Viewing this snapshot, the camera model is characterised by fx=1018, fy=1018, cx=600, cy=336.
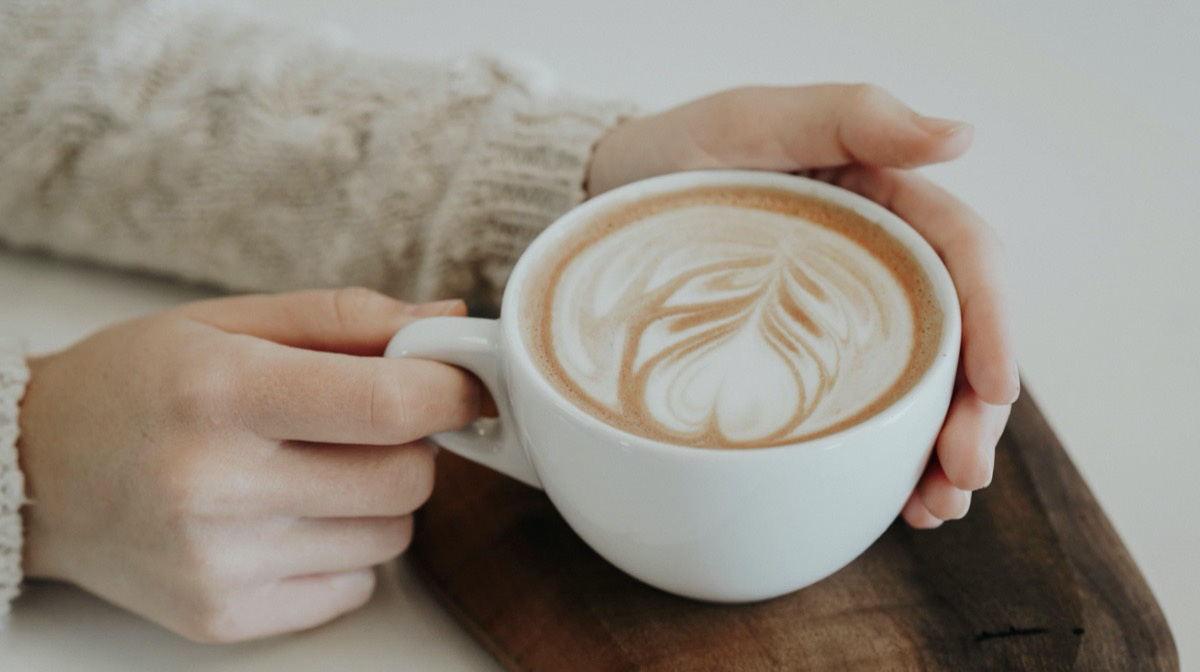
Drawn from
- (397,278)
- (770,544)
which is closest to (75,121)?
(397,278)

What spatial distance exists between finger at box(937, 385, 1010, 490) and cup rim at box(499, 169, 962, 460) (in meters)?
A: 0.05

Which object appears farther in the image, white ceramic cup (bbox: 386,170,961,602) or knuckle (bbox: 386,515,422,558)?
knuckle (bbox: 386,515,422,558)

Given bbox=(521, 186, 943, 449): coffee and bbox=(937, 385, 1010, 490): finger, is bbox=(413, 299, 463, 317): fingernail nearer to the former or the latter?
bbox=(521, 186, 943, 449): coffee

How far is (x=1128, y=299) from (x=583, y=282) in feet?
1.98

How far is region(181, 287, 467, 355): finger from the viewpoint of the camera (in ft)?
2.37

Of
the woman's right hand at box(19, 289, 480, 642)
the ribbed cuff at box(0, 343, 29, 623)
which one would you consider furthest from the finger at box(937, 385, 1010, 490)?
the ribbed cuff at box(0, 343, 29, 623)

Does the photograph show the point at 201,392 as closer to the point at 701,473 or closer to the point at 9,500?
the point at 9,500

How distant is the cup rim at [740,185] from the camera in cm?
55

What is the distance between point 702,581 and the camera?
0.63m

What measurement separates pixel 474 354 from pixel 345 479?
0.13 m

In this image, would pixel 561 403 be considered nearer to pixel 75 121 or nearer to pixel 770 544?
pixel 770 544

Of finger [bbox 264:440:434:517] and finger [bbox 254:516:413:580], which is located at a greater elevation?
finger [bbox 264:440:434:517]

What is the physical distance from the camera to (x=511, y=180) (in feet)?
3.08

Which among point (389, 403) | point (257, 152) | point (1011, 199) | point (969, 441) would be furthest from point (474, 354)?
point (1011, 199)
